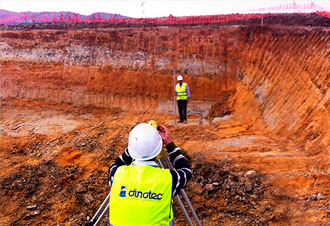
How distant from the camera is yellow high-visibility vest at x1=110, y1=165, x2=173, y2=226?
1994mm

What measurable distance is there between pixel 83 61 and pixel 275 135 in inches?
327

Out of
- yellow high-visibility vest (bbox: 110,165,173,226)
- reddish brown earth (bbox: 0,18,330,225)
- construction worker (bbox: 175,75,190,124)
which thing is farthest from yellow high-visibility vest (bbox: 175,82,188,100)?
yellow high-visibility vest (bbox: 110,165,173,226)

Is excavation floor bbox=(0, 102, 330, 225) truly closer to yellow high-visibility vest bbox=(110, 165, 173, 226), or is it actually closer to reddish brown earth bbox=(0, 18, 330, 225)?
reddish brown earth bbox=(0, 18, 330, 225)

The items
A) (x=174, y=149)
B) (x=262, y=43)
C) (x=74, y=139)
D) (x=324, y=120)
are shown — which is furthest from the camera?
(x=262, y=43)

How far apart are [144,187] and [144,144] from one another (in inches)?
13.3

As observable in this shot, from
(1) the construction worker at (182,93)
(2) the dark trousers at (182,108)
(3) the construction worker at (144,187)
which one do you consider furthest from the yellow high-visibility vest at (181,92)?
(3) the construction worker at (144,187)

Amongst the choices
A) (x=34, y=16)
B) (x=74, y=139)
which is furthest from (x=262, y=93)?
(x=34, y=16)

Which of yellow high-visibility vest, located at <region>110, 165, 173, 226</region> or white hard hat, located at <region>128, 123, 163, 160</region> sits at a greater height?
white hard hat, located at <region>128, 123, 163, 160</region>

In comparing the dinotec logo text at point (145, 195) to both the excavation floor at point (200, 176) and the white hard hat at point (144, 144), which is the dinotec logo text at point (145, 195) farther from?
the excavation floor at point (200, 176)

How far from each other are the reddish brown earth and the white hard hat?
2819 mm

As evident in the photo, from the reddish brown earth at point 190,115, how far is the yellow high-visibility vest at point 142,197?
2714 millimetres

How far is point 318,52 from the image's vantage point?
7152 mm

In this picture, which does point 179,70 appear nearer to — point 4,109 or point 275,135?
point 275,135

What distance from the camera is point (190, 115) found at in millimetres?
10438
